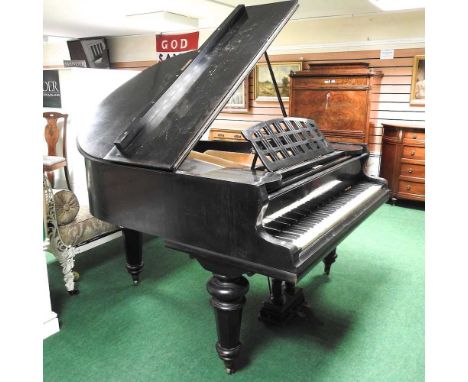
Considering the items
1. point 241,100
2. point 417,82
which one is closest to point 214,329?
point 417,82

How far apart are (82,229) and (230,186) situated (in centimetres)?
168

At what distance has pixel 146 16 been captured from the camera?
5.59m

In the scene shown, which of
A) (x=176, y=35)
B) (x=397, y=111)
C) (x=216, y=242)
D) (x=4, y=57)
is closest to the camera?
(x=4, y=57)

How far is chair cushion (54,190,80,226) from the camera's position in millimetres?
2752

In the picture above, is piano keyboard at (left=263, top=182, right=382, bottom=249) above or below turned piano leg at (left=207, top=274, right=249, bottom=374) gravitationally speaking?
above

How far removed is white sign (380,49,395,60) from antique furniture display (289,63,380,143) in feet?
1.70

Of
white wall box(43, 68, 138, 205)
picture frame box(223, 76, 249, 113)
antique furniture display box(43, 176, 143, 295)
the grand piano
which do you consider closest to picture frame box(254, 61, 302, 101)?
picture frame box(223, 76, 249, 113)

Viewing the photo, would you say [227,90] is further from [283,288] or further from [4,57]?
[4,57]

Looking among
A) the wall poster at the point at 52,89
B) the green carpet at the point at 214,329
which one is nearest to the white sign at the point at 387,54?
the green carpet at the point at 214,329

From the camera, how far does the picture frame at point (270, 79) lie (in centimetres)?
590

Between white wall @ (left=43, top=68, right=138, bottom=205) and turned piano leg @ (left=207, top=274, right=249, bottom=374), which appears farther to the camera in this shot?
white wall @ (left=43, top=68, right=138, bottom=205)

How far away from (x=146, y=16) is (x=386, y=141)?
148 inches

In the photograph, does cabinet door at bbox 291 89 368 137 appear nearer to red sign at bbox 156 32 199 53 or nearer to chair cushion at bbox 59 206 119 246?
red sign at bbox 156 32 199 53
